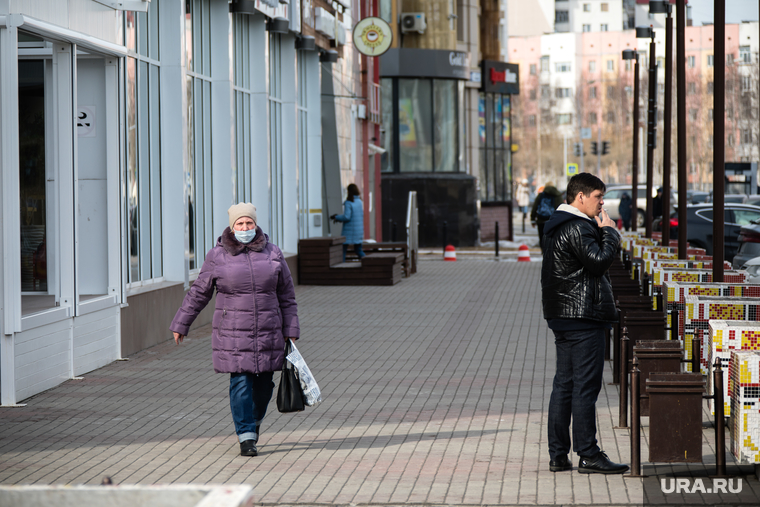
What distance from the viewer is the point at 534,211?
2466 cm

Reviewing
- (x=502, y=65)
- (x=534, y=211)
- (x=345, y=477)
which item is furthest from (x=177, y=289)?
(x=502, y=65)

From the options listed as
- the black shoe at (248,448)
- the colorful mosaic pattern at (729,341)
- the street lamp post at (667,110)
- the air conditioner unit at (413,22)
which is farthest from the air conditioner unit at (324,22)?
the colorful mosaic pattern at (729,341)

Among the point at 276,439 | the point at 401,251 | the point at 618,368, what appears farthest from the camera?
the point at 401,251

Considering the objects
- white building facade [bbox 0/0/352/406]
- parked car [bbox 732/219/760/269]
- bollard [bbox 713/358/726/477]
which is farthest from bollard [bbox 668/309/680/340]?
parked car [bbox 732/219/760/269]

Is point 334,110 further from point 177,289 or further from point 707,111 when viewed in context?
point 707,111

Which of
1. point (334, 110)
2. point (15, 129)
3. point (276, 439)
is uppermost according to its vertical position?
point (334, 110)

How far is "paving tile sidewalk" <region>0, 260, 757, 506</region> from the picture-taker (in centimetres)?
638

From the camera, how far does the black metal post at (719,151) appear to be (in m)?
10.6

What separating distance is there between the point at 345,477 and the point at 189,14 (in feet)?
34.7

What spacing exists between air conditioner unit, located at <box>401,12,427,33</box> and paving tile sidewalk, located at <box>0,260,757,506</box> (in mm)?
26705

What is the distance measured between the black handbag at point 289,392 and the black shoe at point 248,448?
11.7 inches

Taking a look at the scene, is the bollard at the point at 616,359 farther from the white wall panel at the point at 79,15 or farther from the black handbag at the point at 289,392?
the white wall panel at the point at 79,15
